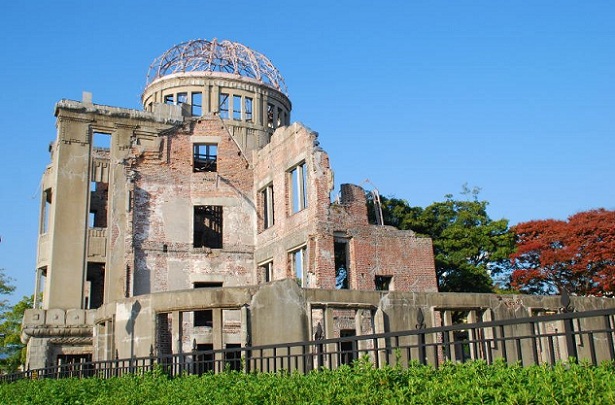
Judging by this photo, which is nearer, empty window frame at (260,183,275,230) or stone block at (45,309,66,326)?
stone block at (45,309,66,326)

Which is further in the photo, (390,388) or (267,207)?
(267,207)

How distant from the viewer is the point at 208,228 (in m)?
32.3

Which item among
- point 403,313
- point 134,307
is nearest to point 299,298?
point 403,313

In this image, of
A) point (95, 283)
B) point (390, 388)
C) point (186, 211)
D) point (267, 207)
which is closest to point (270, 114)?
point (267, 207)

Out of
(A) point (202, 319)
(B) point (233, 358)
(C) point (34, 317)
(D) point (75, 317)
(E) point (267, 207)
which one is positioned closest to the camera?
(B) point (233, 358)

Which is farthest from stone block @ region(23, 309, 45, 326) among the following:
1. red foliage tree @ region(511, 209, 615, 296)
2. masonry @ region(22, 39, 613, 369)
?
red foliage tree @ region(511, 209, 615, 296)

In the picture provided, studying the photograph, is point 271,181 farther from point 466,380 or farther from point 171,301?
point 466,380

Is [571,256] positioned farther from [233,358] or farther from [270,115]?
[233,358]

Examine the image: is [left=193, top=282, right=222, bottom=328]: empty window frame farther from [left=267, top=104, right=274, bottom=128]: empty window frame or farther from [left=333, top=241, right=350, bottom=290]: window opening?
[left=267, top=104, right=274, bottom=128]: empty window frame

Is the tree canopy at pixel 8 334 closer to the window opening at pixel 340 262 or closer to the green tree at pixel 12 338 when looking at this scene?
the green tree at pixel 12 338

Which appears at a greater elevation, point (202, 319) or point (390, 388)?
point (202, 319)

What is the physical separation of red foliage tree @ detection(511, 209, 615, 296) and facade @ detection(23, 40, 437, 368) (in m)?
9.05

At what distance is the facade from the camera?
25.4m

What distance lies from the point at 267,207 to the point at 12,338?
2299cm
